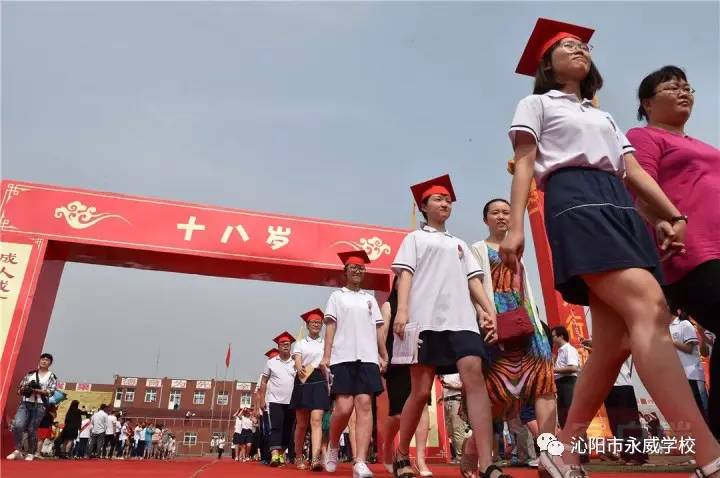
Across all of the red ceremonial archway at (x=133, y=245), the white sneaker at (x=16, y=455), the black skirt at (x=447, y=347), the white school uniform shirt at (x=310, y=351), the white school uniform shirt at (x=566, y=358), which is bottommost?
the white sneaker at (x=16, y=455)

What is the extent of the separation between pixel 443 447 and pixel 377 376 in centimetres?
747

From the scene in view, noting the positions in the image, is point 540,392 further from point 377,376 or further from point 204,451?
point 204,451

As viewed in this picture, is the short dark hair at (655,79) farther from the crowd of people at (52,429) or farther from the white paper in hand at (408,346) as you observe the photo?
the crowd of people at (52,429)

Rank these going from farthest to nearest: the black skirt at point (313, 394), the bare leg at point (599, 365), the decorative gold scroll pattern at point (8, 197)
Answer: the decorative gold scroll pattern at point (8, 197), the black skirt at point (313, 394), the bare leg at point (599, 365)

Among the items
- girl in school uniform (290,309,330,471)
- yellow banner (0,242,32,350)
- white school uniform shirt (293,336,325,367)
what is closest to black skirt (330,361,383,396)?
girl in school uniform (290,309,330,471)

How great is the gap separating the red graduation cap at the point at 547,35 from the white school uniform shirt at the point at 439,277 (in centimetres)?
139

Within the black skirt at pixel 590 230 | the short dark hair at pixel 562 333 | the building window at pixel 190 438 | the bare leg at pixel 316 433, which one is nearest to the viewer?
the black skirt at pixel 590 230

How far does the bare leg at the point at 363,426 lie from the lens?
4297 millimetres

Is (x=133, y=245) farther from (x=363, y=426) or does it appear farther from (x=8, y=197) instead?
Answer: (x=363, y=426)

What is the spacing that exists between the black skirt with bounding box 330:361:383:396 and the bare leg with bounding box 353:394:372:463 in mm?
68

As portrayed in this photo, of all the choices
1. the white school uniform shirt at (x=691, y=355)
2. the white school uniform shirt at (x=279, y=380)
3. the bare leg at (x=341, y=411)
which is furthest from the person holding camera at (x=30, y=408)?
the white school uniform shirt at (x=691, y=355)

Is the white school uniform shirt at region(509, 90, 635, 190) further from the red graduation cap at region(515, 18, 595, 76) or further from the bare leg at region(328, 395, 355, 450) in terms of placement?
the bare leg at region(328, 395, 355, 450)

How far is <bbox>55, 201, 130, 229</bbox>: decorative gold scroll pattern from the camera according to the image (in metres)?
9.85

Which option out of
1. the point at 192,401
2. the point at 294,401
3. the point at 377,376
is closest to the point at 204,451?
the point at 192,401
